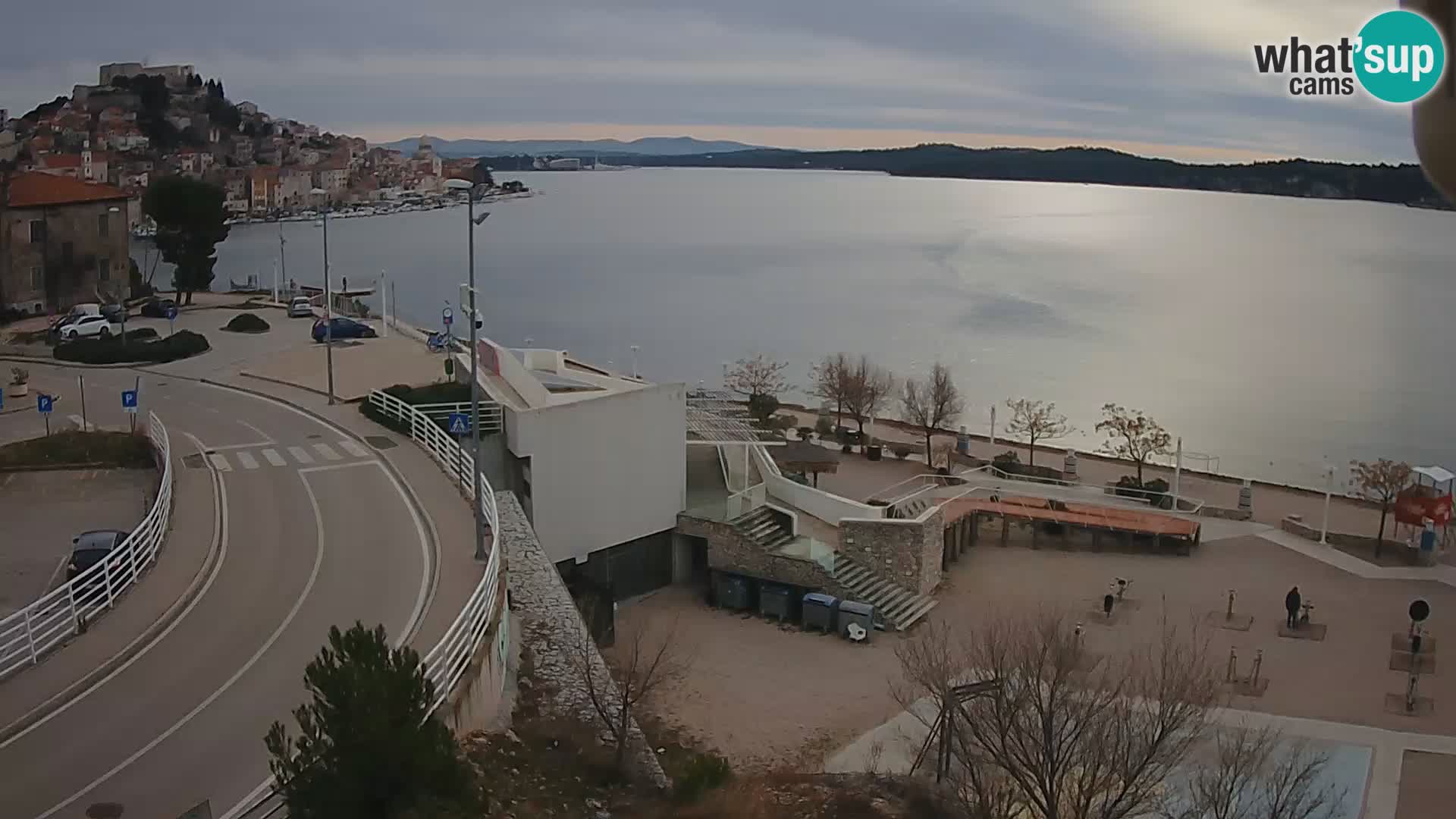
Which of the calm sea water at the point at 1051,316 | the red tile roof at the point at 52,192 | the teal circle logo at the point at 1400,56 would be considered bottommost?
the calm sea water at the point at 1051,316

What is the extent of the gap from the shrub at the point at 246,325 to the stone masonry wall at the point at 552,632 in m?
24.2

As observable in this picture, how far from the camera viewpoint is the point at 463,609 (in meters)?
14.4

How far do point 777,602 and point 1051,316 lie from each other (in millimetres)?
75811

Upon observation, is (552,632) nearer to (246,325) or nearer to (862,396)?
(862,396)

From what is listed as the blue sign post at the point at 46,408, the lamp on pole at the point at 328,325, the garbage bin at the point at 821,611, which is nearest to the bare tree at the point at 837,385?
the lamp on pole at the point at 328,325

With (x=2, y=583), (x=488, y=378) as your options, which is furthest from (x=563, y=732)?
(x=488, y=378)

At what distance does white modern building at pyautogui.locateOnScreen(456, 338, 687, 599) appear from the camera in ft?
79.1

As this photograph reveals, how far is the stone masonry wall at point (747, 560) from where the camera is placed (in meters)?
24.8

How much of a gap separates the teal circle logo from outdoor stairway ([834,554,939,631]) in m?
19.6

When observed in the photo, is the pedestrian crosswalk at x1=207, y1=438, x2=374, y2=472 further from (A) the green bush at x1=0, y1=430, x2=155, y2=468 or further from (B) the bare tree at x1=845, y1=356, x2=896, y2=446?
(B) the bare tree at x1=845, y1=356, x2=896, y2=446

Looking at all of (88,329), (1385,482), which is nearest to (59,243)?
(88,329)

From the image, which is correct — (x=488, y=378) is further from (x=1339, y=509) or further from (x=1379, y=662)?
(x=1339, y=509)

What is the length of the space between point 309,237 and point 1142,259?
11069 centimetres

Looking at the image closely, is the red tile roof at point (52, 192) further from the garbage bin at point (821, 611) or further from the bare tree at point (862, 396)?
the garbage bin at point (821, 611)
